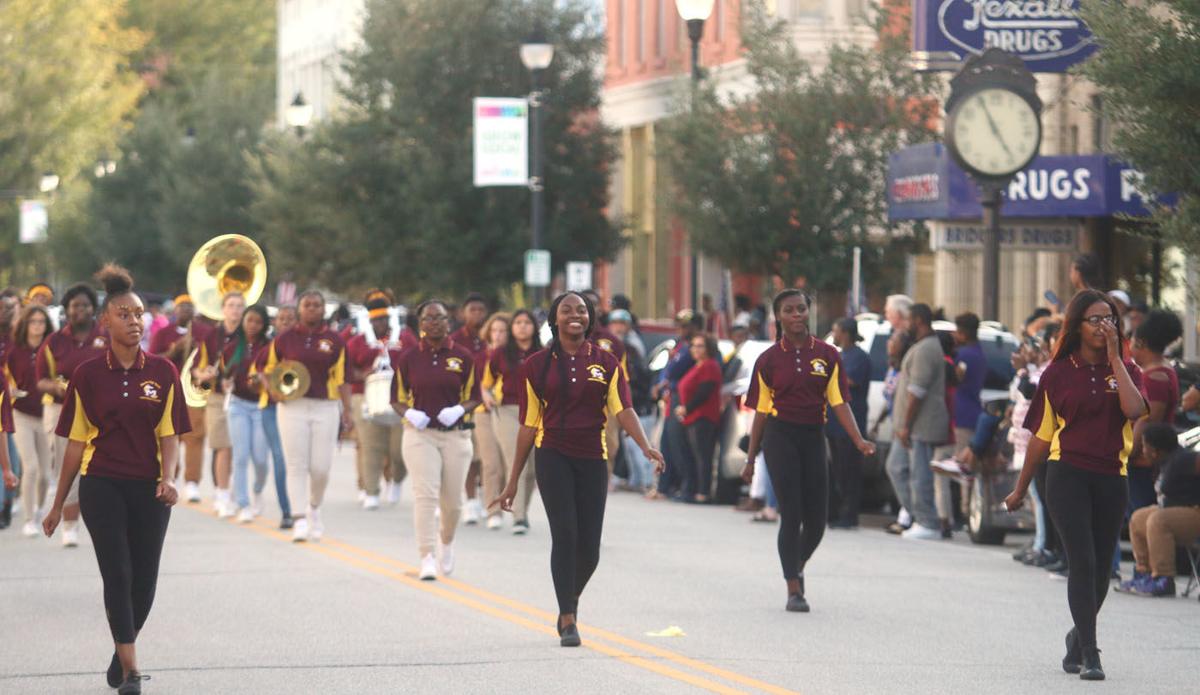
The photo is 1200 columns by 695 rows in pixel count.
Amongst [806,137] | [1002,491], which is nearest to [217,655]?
[1002,491]

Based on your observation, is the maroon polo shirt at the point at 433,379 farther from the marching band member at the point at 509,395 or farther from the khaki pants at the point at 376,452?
the khaki pants at the point at 376,452

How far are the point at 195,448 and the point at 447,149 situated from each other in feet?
74.6

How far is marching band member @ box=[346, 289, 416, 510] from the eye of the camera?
21.9 m

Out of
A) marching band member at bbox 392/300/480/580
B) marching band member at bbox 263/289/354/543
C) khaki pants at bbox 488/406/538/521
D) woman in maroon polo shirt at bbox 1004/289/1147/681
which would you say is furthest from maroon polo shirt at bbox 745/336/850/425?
khaki pants at bbox 488/406/538/521

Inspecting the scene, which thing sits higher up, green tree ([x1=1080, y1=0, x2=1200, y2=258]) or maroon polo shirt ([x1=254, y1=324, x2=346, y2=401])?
green tree ([x1=1080, y1=0, x2=1200, y2=258])

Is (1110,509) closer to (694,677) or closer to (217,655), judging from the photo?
(694,677)

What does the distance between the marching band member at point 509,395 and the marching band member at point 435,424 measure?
2991 millimetres

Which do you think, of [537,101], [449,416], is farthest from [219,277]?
[537,101]

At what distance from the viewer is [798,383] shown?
13680 millimetres

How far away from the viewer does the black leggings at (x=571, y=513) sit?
12.1 m

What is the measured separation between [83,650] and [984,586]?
6.08 m

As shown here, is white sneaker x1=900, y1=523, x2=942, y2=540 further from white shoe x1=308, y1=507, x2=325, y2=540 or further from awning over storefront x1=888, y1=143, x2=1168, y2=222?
awning over storefront x1=888, y1=143, x2=1168, y2=222

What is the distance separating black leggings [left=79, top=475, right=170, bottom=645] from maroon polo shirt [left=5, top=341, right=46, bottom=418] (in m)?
7.76

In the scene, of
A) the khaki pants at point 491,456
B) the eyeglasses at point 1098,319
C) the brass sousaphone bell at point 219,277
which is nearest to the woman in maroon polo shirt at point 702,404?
the khaki pants at point 491,456
